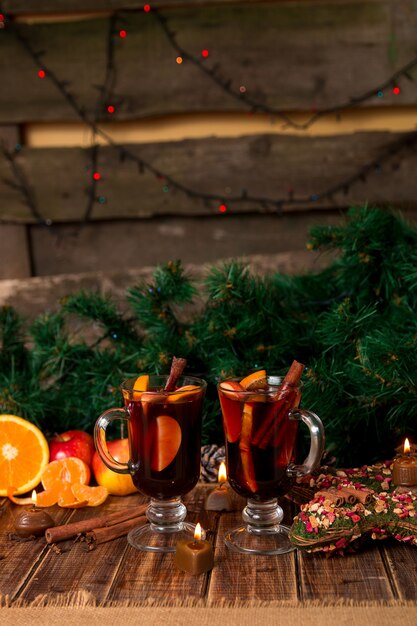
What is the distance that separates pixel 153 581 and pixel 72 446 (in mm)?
445

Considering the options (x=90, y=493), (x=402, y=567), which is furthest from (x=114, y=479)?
(x=402, y=567)

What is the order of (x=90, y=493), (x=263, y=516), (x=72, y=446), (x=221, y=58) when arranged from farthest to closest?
(x=221, y=58), (x=72, y=446), (x=90, y=493), (x=263, y=516)

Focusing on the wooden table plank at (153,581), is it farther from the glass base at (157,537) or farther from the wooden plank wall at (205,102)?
the wooden plank wall at (205,102)

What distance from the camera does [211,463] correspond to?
4.41 ft

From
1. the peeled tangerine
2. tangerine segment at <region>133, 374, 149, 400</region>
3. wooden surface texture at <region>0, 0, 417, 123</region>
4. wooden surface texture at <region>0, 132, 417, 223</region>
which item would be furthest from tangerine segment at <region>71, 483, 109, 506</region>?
wooden surface texture at <region>0, 0, 417, 123</region>

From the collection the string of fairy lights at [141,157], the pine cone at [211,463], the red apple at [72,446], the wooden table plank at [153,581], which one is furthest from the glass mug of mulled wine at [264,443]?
the string of fairy lights at [141,157]

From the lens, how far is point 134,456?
1.11 m

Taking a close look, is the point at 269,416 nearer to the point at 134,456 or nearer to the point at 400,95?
the point at 134,456

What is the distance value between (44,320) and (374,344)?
0.68 metres

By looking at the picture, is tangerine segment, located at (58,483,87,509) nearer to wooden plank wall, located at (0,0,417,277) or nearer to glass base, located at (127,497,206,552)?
glass base, located at (127,497,206,552)

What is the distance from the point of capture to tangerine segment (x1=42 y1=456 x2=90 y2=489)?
4.20 ft

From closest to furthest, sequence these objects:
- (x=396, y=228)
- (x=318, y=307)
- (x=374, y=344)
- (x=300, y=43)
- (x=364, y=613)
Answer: (x=364, y=613)
(x=374, y=344)
(x=396, y=228)
(x=318, y=307)
(x=300, y=43)

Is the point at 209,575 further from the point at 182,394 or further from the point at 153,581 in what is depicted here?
the point at 182,394

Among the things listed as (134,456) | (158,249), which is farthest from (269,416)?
(158,249)
